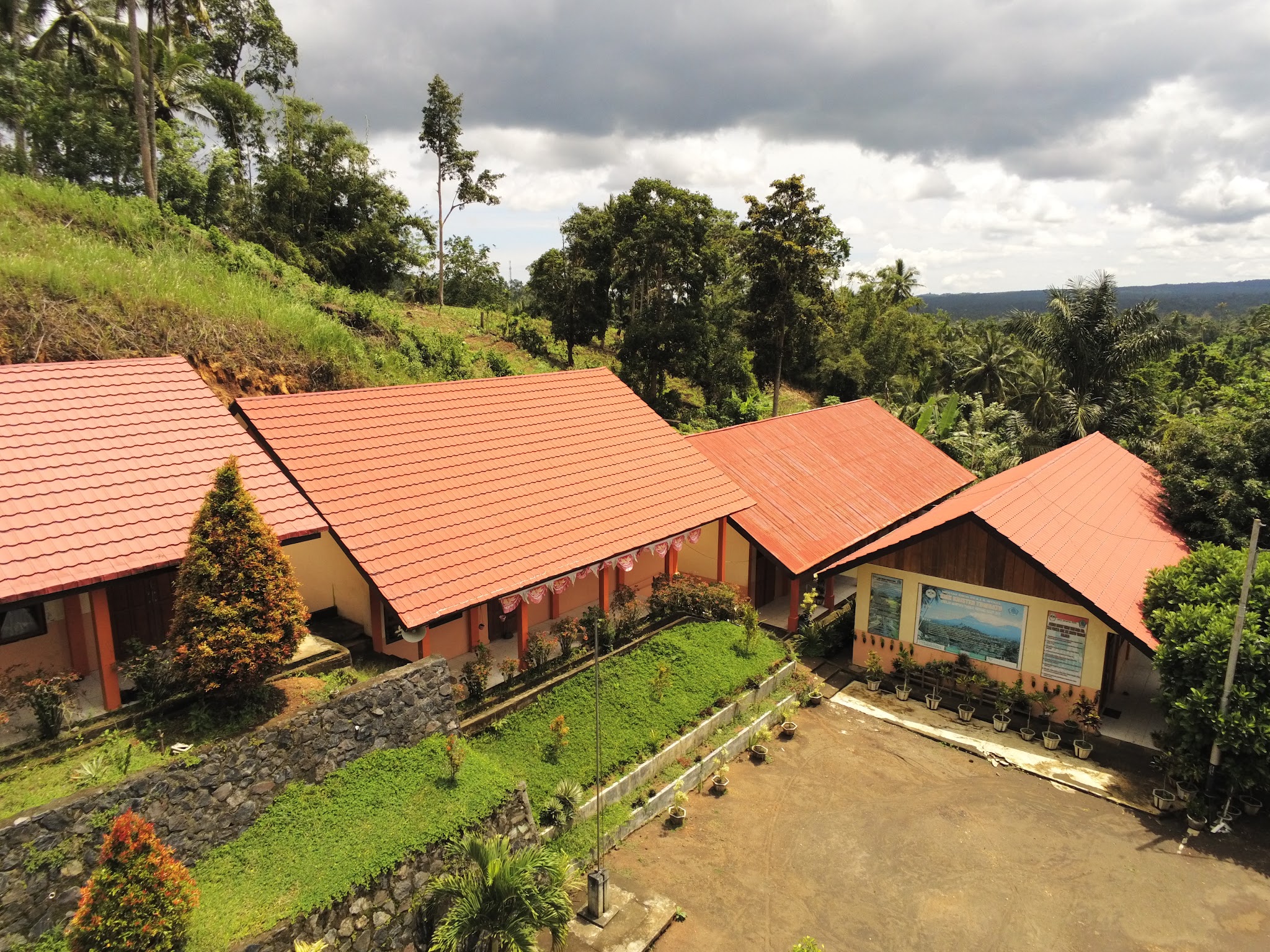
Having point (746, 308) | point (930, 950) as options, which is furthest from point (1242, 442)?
point (746, 308)

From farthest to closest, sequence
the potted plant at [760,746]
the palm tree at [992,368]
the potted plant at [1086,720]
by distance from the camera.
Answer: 1. the palm tree at [992,368]
2. the potted plant at [1086,720]
3. the potted plant at [760,746]

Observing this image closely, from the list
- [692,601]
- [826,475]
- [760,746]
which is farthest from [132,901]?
[826,475]

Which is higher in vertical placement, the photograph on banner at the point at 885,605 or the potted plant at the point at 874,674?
the photograph on banner at the point at 885,605

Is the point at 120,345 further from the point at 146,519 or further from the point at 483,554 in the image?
the point at 483,554

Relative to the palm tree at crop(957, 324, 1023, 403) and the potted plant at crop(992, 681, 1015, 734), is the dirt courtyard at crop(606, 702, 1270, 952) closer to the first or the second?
the potted plant at crop(992, 681, 1015, 734)

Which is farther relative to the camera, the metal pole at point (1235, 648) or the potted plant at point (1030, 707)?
the potted plant at point (1030, 707)

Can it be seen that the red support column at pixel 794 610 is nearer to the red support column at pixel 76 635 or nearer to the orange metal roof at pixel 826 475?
the orange metal roof at pixel 826 475

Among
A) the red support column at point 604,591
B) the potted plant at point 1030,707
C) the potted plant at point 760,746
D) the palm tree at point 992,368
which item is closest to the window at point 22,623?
the red support column at point 604,591
